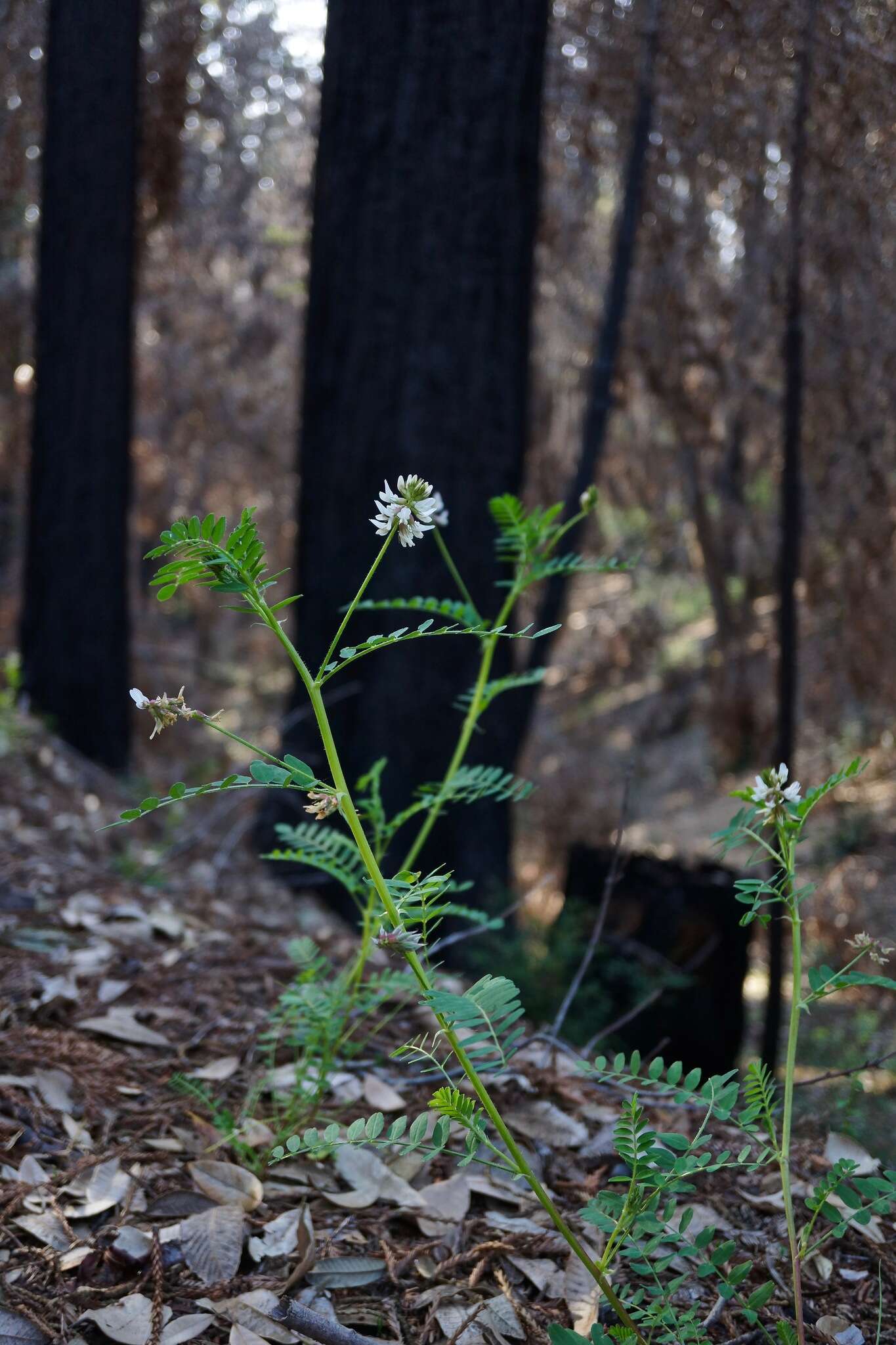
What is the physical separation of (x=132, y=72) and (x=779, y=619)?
3.85m

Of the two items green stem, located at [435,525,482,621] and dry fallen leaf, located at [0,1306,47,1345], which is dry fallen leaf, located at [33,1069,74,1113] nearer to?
dry fallen leaf, located at [0,1306,47,1345]

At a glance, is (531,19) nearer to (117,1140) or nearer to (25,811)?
(25,811)

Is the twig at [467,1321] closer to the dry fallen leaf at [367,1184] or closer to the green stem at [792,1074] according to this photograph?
the dry fallen leaf at [367,1184]

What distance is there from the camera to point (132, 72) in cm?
504

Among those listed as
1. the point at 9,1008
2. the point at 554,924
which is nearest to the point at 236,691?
the point at 554,924

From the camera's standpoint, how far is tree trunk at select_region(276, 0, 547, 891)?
3.68 metres

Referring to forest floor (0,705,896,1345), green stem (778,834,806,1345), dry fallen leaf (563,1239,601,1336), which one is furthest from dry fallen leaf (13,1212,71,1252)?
green stem (778,834,806,1345)

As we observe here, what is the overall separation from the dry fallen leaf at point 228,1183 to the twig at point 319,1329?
39cm

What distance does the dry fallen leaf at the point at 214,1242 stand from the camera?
5.08 feet

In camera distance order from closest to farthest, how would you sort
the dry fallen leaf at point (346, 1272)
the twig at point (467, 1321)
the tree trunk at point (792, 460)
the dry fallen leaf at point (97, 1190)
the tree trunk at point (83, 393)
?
the twig at point (467, 1321), the dry fallen leaf at point (346, 1272), the dry fallen leaf at point (97, 1190), the tree trunk at point (792, 460), the tree trunk at point (83, 393)

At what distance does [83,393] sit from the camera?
17.0 feet

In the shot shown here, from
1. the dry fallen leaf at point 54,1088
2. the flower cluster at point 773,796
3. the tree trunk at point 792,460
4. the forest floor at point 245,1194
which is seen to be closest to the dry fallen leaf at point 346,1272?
the forest floor at point 245,1194

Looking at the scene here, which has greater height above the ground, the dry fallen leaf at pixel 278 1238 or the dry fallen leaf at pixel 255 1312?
the dry fallen leaf at pixel 255 1312

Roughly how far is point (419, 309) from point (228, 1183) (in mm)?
2873
